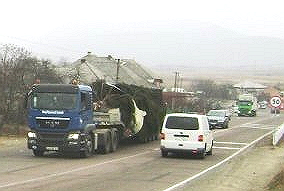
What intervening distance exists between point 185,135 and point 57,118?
5.12 m

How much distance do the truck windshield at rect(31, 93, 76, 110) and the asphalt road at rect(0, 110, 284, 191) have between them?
1912 millimetres

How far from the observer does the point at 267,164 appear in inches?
885

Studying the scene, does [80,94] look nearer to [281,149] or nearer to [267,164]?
[267,164]

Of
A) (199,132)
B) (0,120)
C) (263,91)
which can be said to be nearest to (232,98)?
(263,91)

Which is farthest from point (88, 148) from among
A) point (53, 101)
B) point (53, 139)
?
point (53, 101)

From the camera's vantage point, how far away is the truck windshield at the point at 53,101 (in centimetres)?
2220

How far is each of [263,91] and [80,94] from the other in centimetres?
18098

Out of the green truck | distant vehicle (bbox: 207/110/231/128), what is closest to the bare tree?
distant vehicle (bbox: 207/110/231/128)

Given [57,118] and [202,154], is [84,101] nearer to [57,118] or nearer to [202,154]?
[57,118]

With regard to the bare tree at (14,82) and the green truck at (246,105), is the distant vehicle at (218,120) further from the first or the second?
the green truck at (246,105)

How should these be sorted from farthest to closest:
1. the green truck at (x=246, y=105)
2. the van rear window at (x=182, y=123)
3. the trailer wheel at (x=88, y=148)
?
1. the green truck at (x=246, y=105)
2. the van rear window at (x=182, y=123)
3. the trailer wheel at (x=88, y=148)

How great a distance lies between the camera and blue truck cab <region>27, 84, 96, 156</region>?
22.1 metres

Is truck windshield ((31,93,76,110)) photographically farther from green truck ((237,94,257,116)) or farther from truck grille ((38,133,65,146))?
green truck ((237,94,257,116))

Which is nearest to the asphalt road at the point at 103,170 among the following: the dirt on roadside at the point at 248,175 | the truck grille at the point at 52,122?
the dirt on roadside at the point at 248,175
